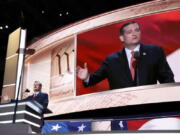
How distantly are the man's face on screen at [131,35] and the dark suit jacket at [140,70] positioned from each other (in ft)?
0.54

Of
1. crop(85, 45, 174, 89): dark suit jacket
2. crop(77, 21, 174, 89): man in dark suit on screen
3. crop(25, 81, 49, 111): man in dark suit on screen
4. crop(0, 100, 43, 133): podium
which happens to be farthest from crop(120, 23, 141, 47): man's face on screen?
crop(0, 100, 43, 133): podium

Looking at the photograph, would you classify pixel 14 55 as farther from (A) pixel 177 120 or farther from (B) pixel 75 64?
(A) pixel 177 120

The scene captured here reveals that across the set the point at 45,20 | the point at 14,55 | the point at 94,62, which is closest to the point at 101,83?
the point at 94,62

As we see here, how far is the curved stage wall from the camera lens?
16.7 ft

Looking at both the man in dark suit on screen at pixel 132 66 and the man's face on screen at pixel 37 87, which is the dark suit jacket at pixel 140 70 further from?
the man's face on screen at pixel 37 87

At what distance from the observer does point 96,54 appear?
19.2 ft

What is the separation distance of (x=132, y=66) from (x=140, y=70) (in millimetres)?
174

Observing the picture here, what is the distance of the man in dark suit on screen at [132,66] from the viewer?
5152mm

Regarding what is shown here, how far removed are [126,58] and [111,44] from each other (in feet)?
1.39

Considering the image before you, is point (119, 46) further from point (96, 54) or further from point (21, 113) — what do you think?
point (21, 113)

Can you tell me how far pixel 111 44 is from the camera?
5.74 m

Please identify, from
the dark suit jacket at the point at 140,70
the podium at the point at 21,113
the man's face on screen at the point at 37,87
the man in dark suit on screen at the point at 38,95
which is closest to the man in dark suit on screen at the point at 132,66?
the dark suit jacket at the point at 140,70

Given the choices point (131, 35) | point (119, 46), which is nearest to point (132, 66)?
point (119, 46)

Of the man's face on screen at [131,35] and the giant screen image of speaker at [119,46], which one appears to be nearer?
the giant screen image of speaker at [119,46]
